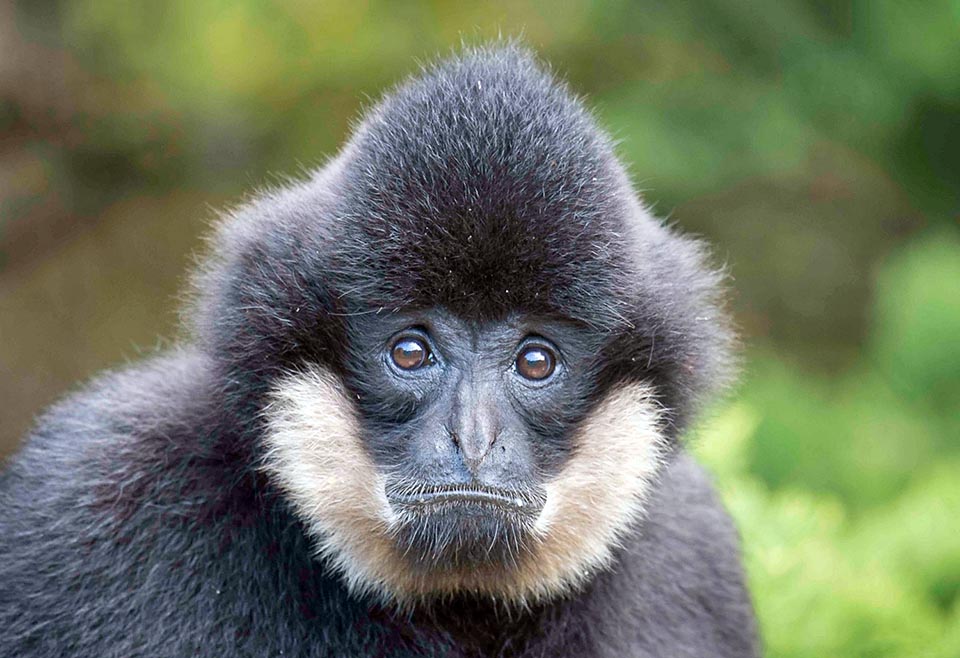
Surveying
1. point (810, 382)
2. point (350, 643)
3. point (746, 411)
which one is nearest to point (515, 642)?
point (350, 643)

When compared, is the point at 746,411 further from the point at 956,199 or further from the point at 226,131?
the point at 226,131

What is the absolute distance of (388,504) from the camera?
398 cm

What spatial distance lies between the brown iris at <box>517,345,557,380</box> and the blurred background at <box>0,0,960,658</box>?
2.00 m

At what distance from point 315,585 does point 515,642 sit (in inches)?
28.4

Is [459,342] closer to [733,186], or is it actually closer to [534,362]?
[534,362]

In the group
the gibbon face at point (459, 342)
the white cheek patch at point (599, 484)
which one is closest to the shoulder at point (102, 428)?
the gibbon face at point (459, 342)

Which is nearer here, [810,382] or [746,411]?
[746,411]

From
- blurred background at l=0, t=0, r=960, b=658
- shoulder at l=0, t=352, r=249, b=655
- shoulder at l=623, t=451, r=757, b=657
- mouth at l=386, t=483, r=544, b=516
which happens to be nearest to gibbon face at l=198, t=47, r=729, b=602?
mouth at l=386, t=483, r=544, b=516

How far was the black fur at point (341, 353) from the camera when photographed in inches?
156

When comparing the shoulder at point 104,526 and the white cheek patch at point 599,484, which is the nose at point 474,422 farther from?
the shoulder at point 104,526

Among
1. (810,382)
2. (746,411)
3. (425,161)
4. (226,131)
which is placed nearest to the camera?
(425,161)

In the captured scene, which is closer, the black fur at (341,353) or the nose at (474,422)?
the nose at (474,422)

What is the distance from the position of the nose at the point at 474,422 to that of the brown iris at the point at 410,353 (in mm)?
156

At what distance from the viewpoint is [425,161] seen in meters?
3.97
